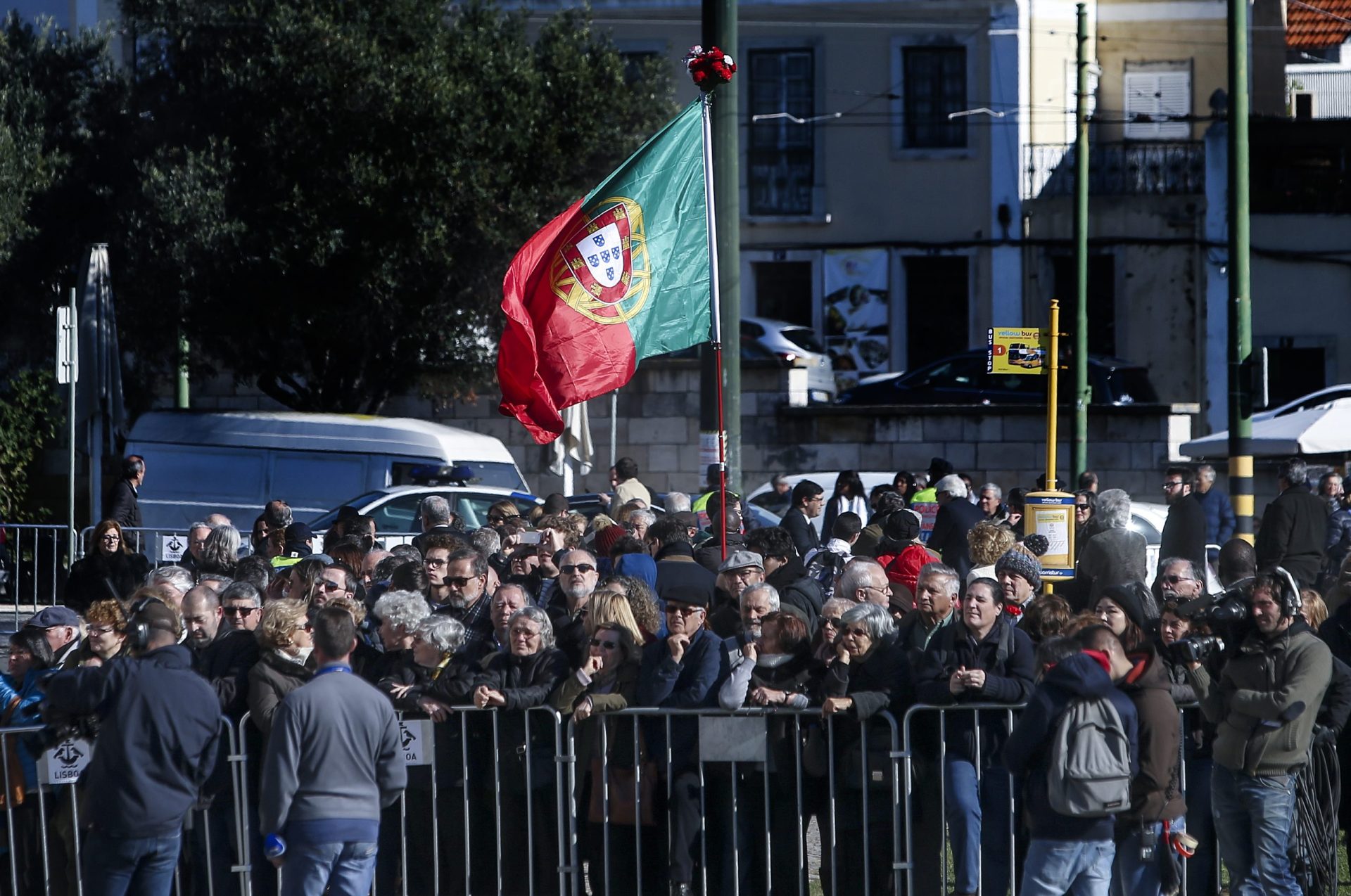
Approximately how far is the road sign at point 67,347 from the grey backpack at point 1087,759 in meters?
9.84

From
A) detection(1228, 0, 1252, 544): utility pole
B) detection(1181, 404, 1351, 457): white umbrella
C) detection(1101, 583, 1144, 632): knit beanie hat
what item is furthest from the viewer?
detection(1181, 404, 1351, 457): white umbrella

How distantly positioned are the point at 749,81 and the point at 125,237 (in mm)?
12384

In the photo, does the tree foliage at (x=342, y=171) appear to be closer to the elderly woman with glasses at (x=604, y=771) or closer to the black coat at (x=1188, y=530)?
the black coat at (x=1188, y=530)

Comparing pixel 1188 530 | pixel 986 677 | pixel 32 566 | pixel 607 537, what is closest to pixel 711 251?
pixel 607 537

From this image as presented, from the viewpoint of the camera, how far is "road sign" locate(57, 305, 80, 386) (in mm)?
14070

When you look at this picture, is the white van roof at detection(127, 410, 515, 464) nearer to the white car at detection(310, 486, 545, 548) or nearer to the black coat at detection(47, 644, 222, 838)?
the white car at detection(310, 486, 545, 548)

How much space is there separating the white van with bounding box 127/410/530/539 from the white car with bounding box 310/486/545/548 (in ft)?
4.16

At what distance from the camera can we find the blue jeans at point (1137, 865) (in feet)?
22.0

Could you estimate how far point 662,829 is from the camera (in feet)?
25.4

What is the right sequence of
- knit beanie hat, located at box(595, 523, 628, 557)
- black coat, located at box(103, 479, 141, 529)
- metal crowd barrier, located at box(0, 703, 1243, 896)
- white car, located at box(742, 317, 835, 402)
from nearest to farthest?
metal crowd barrier, located at box(0, 703, 1243, 896) < knit beanie hat, located at box(595, 523, 628, 557) < black coat, located at box(103, 479, 141, 529) < white car, located at box(742, 317, 835, 402)

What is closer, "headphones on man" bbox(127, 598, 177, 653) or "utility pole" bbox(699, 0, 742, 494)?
"headphones on man" bbox(127, 598, 177, 653)

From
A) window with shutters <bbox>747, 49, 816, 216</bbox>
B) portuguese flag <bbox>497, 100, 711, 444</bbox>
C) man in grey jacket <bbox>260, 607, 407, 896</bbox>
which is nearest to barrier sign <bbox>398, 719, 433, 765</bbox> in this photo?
man in grey jacket <bbox>260, 607, 407, 896</bbox>

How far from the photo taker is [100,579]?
1165cm

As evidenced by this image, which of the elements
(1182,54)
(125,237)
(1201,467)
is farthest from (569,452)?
(1182,54)
